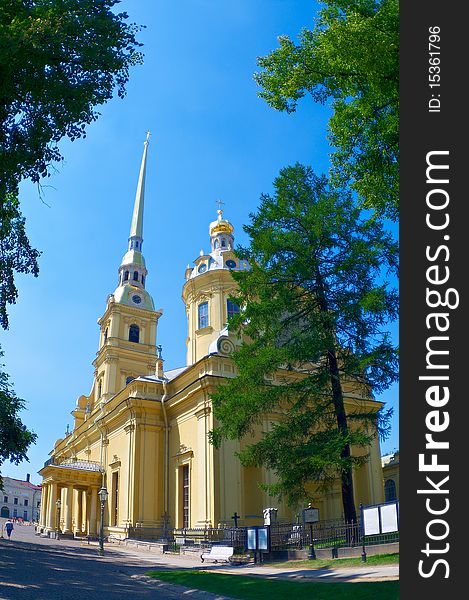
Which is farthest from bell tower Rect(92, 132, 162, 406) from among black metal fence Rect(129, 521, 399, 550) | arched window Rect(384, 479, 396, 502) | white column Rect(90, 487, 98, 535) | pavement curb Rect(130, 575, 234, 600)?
pavement curb Rect(130, 575, 234, 600)

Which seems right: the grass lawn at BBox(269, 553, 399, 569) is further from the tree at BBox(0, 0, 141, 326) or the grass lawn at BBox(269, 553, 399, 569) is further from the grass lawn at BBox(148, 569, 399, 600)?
the tree at BBox(0, 0, 141, 326)

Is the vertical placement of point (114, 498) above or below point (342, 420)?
below

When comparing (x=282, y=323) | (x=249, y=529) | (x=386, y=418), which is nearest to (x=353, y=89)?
(x=282, y=323)

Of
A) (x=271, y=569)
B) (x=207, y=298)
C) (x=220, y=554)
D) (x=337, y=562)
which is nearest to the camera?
(x=337, y=562)

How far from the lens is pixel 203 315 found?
37.4 m

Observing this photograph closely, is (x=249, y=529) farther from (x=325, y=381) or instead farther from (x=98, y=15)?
(x=98, y=15)

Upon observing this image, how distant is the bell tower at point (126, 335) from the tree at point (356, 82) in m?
34.3

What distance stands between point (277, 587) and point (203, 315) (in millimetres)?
26278

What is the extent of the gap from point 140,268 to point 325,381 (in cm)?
3586

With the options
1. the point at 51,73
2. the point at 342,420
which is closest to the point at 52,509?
the point at 342,420

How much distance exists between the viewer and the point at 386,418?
17953mm

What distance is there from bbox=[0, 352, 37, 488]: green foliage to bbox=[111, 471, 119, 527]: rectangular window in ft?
49.9

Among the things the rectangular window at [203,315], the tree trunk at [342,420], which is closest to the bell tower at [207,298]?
the rectangular window at [203,315]

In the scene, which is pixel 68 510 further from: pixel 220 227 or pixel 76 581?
pixel 76 581
